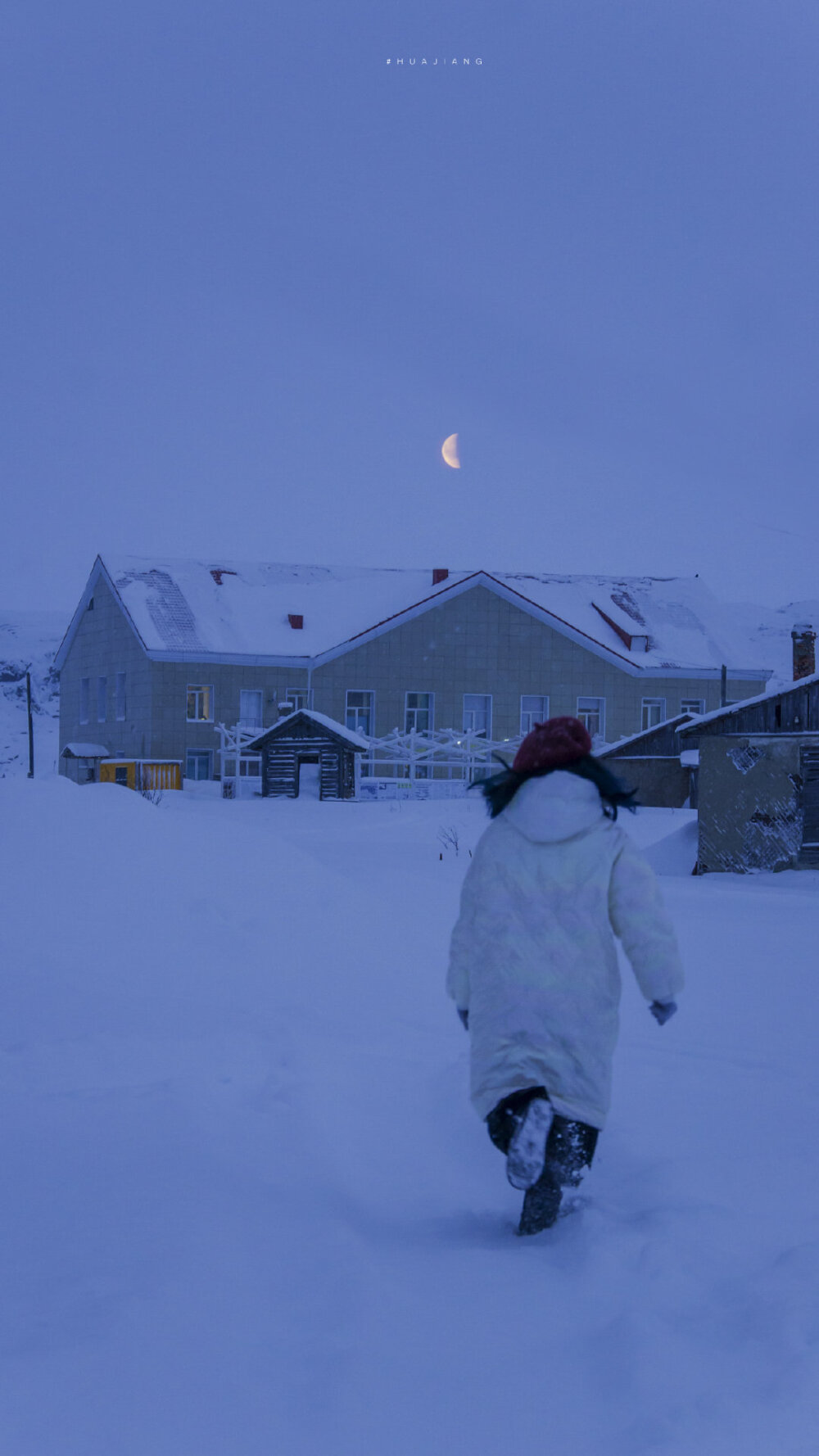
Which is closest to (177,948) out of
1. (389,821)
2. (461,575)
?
(389,821)

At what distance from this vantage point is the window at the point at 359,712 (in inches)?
1531

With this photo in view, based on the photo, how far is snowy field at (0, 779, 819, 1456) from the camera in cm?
290

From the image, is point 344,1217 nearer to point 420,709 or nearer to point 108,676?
point 420,709

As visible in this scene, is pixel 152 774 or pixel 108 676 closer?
pixel 152 774

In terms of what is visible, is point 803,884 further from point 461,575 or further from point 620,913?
point 461,575

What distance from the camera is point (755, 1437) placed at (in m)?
2.74

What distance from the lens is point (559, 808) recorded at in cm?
406

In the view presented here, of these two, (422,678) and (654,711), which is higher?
(422,678)

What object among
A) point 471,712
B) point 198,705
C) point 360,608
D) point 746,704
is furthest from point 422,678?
point 746,704

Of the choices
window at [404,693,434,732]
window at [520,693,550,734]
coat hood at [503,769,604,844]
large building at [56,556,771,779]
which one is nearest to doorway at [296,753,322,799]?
large building at [56,556,771,779]

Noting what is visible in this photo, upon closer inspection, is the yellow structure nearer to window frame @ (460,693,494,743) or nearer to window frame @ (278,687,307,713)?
window frame @ (278,687,307,713)

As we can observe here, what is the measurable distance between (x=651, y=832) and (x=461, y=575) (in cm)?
1877

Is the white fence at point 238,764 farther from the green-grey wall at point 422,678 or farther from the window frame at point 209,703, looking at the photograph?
the green-grey wall at point 422,678

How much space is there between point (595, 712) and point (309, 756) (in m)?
11.0
